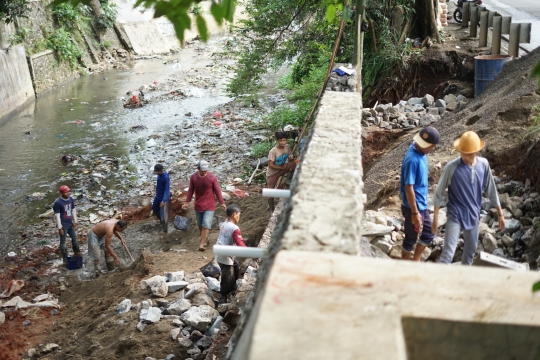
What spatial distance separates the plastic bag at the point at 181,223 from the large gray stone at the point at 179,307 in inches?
130

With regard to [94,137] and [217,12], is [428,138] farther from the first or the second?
[94,137]

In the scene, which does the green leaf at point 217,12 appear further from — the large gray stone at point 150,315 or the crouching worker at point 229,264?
the large gray stone at point 150,315

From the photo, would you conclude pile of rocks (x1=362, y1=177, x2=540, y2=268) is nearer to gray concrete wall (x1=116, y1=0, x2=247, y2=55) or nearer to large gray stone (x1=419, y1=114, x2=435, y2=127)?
large gray stone (x1=419, y1=114, x2=435, y2=127)

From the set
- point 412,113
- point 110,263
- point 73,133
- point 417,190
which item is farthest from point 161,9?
point 73,133

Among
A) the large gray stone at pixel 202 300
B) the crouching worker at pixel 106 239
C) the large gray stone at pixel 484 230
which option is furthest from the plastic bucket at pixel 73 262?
the large gray stone at pixel 484 230

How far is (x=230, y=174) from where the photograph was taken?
12070 millimetres

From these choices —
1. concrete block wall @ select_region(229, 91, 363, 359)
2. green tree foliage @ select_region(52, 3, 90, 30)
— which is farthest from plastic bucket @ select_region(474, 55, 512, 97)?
green tree foliage @ select_region(52, 3, 90, 30)

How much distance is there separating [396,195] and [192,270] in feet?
8.54

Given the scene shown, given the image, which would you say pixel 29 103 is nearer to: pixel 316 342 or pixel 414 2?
pixel 414 2

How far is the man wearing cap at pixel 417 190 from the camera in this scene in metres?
4.91

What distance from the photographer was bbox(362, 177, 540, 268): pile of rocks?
5.25 meters

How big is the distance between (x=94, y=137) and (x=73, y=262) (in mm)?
7169

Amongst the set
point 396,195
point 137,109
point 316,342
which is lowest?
point 137,109

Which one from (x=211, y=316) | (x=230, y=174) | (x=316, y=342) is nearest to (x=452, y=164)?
(x=211, y=316)
